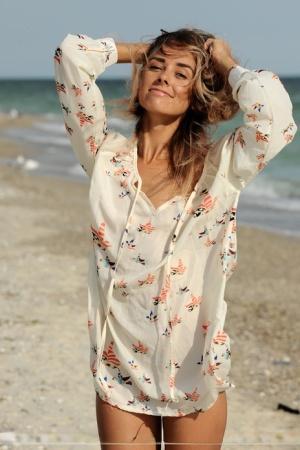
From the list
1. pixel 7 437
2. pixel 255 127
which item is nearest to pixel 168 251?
pixel 255 127

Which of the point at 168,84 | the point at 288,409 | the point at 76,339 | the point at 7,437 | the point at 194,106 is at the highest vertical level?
the point at 168,84

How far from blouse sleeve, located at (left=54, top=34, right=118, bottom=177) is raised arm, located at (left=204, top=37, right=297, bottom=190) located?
1.40 ft

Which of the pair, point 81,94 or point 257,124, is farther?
point 81,94

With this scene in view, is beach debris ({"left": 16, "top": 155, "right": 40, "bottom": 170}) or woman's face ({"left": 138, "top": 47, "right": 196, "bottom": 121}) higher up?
woman's face ({"left": 138, "top": 47, "right": 196, "bottom": 121})

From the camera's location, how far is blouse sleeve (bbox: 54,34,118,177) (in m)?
3.24

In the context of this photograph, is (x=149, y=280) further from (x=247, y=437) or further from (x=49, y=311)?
(x=49, y=311)

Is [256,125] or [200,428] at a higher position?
[256,125]

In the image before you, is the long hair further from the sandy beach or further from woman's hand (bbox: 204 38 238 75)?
the sandy beach

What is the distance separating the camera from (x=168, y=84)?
10.7 feet

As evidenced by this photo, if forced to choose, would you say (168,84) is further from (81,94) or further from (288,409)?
(288,409)

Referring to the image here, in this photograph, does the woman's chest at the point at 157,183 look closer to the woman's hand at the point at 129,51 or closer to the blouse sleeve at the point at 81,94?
the blouse sleeve at the point at 81,94

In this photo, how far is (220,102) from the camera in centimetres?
332

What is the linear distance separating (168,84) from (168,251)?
22.4 inches

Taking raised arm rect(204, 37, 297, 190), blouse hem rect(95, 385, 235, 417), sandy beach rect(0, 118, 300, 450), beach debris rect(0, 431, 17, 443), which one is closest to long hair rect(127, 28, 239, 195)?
raised arm rect(204, 37, 297, 190)
